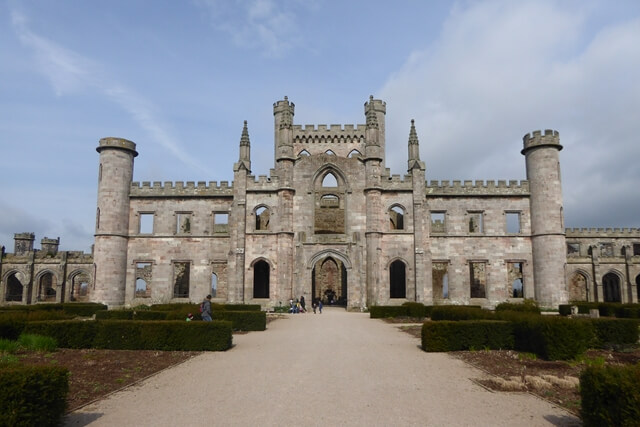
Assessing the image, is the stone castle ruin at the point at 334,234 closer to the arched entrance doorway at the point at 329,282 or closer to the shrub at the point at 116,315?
the arched entrance doorway at the point at 329,282

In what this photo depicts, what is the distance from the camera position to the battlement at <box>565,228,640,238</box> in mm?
49188

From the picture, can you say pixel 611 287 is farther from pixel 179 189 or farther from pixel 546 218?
pixel 179 189

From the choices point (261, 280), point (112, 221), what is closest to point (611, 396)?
point (261, 280)

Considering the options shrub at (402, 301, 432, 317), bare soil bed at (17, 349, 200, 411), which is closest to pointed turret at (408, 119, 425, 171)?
shrub at (402, 301, 432, 317)

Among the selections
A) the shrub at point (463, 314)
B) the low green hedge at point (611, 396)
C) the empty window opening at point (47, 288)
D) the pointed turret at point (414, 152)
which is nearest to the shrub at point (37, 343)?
the low green hedge at point (611, 396)

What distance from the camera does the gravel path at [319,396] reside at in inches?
301

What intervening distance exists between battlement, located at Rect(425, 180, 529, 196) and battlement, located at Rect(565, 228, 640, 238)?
15645 mm

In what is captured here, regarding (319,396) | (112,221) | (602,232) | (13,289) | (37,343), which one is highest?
(602,232)

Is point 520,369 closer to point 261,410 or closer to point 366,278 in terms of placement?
point 261,410

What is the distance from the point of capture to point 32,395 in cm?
651

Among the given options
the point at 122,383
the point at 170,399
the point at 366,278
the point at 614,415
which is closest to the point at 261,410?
the point at 170,399

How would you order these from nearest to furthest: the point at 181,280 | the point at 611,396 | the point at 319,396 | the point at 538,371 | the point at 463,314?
the point at 611,396 < the point at 319,396 < the point at 538,371 < the point at 463,314 < the point at 181,280

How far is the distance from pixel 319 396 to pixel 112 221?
32.0 m

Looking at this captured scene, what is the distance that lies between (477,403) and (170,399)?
18.5 feet
